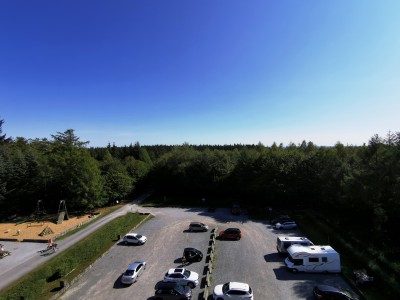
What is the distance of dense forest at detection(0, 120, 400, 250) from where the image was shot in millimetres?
29094

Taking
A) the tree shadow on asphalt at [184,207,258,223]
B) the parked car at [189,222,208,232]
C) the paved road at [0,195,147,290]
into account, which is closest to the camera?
the paved road at [0,195,147,290]

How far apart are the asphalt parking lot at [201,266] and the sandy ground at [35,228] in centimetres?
1061

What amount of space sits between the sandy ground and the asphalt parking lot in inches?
418

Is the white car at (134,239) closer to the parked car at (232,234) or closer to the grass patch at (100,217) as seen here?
the grass patch at (100,217)

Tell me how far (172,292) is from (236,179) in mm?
34304

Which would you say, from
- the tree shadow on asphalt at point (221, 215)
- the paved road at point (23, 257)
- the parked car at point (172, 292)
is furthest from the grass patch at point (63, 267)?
the tree shadow on asphalt at point (221, 215)

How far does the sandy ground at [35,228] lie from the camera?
3416 cm

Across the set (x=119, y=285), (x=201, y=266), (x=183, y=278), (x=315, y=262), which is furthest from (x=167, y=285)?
(x=315, y=262)

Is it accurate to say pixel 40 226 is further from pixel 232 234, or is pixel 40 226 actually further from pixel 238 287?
pixel 238 287

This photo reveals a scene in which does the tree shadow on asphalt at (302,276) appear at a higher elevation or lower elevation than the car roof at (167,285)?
lower

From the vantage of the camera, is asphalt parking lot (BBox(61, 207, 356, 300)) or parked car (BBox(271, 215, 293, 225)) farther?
parked car (BBox(271, 215, 293, 225))

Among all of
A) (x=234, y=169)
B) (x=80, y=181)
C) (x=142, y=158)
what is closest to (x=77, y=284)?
(x=80, y=181)

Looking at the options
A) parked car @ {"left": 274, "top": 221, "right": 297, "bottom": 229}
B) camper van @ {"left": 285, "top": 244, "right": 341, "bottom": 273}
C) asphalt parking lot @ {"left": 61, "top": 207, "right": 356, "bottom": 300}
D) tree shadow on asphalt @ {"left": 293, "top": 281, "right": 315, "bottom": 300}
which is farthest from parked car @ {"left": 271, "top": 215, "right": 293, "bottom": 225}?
tree shadow on asphalt @ {"left": 293, "top": 281, "right": 315, "bottom": 300}

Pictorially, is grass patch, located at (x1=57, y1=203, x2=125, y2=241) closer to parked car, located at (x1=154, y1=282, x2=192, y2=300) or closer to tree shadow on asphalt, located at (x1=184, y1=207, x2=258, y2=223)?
tree shadow on asphalt, located at (x1=184, y1=207, x2=258, y2=223)
